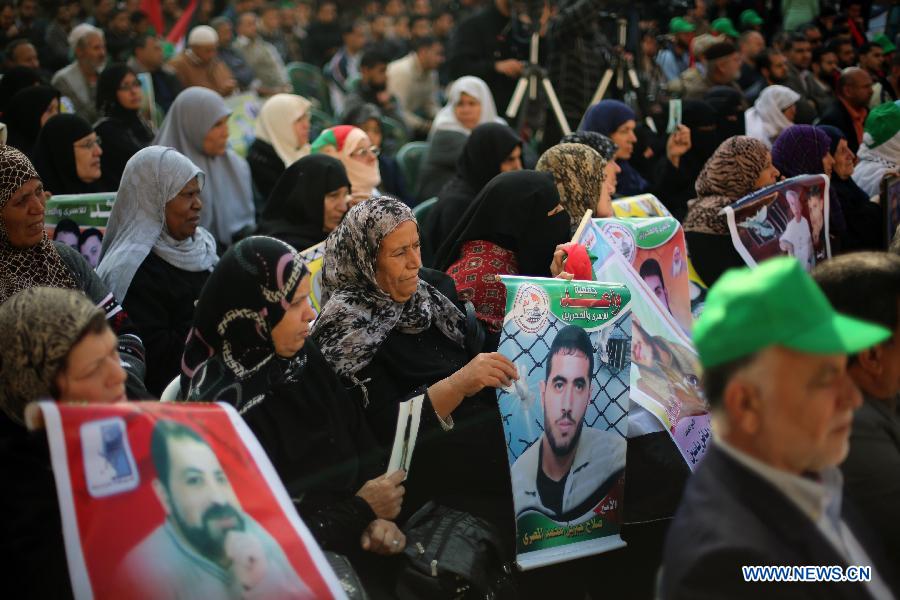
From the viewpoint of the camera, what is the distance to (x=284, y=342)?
259cm

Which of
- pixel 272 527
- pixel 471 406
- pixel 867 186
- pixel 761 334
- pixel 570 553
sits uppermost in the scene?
pixel 761 334

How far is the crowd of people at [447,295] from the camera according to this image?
1.67m

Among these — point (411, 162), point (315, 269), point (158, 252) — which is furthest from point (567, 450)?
point (411, 162)

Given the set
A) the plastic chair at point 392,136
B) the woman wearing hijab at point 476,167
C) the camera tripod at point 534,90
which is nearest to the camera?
the woman wearing hijab at point 476,167

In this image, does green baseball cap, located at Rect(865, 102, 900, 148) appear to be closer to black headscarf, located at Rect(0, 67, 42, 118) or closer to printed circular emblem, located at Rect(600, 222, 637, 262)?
printed circular emblem, located at Rect(600, 222, 637, 262)

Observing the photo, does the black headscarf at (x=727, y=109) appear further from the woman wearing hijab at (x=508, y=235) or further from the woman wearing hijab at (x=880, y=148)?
the woman wearing hijab at (x=508, y=235)

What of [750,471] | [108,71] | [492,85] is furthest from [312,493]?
[492,85]

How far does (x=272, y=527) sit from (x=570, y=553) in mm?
1172

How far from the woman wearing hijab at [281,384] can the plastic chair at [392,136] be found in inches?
232

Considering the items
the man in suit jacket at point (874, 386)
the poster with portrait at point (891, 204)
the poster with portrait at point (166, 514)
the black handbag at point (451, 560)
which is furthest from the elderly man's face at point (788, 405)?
the poster with portrait at point (891, 204)

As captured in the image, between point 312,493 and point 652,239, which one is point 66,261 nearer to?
point 312,493

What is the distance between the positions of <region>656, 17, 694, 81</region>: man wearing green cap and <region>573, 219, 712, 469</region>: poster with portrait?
25.8ft

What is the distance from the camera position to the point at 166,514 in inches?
75.4

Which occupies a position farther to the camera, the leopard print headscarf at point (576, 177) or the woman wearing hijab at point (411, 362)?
the leopard print headscarf at point (576, 177)
